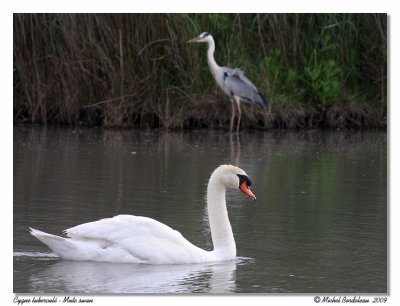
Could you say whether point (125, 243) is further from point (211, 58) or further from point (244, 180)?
point (211, 58)

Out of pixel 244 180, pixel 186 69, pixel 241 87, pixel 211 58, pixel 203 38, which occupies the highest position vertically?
pixel 203 38

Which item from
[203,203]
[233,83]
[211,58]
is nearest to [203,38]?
[211,58]

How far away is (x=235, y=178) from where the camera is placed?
8.67 meters

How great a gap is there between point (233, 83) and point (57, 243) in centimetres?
1062

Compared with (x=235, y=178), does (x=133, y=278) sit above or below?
below

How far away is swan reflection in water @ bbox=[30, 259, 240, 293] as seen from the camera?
24.8ft

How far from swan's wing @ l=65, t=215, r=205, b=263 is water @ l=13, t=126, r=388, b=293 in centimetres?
9

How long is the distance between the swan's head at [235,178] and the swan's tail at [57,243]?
1264 millimetres

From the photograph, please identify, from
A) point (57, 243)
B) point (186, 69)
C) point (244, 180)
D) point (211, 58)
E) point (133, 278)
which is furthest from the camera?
point (211, 58)

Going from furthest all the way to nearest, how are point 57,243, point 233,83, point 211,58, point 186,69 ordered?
1. point 211,58
2. point 186,69
3. point 233,83
4. point 57,243

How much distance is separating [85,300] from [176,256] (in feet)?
3.77

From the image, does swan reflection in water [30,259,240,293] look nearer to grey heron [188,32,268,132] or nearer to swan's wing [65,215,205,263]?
swan's wing [65,215,205,263]

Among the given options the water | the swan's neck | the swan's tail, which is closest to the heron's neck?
the water
